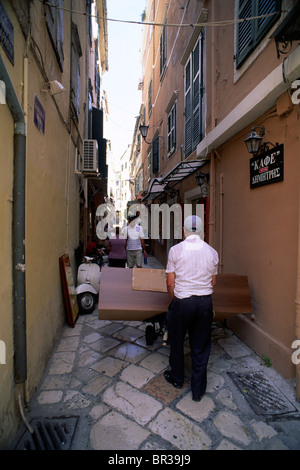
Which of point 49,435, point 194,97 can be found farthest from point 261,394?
point 194,97

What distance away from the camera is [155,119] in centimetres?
1366

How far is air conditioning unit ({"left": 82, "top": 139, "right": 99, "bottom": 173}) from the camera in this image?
7.18 metres

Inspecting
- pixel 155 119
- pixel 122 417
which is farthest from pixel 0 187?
pixel 155 119

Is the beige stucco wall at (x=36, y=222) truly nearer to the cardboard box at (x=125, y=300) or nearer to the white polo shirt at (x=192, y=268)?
the cardboard box at (x=125, y=300)

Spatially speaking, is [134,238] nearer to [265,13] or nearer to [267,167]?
[267,167]

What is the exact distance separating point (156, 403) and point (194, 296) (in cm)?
118

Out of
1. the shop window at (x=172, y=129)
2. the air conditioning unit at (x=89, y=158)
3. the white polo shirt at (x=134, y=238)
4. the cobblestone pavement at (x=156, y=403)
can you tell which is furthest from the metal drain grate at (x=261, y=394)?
the shop window at (x=172, y=129)

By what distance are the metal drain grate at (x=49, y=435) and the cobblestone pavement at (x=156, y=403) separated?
0.02 metres

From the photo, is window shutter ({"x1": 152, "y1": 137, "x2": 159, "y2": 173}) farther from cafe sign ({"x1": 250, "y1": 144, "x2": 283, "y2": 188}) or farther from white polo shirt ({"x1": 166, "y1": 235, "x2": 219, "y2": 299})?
white polo shirt ({"x1": 166, "y1": 235, "x2": 219, "y2": 299})

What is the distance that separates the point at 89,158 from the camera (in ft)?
24.0

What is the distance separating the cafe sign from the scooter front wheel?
3.95 metres

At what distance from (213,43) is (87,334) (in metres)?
6.24

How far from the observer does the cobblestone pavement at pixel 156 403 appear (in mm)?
2291

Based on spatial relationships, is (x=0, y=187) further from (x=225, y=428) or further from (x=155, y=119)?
(x=155, y=119)
